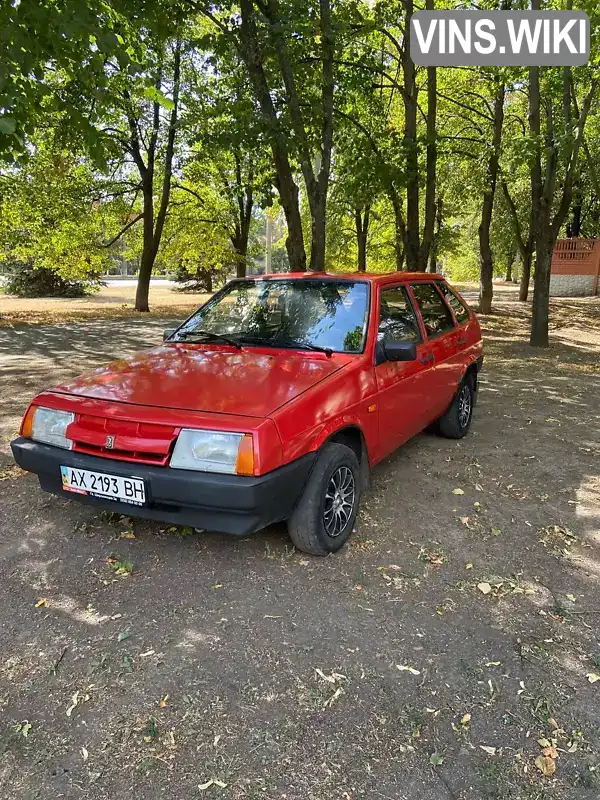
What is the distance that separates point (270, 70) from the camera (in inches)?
382

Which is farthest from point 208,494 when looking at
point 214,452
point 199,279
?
point 199,279

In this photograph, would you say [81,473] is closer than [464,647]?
No

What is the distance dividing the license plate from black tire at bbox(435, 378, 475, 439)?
3394mm

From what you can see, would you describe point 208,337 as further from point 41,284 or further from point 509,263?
point 509,263

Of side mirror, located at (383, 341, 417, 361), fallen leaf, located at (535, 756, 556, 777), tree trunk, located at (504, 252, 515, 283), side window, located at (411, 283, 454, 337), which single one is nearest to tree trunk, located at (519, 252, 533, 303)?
tree trunk, located at (504, 252, 515, 283)

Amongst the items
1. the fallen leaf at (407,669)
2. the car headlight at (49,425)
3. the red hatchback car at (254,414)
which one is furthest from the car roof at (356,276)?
the fallen leaf at (407,669)

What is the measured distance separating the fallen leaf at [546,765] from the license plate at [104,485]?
201cm

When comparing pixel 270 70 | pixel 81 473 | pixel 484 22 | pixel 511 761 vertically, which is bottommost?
pixel 511 761

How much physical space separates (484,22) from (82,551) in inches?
464

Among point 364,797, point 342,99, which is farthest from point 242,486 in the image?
point 342,99

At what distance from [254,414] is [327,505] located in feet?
2.51

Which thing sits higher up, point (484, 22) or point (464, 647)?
point (484, 22)

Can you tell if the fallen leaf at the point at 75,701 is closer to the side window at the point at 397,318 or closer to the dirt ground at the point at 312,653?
the dirt ground at the point at 312,653

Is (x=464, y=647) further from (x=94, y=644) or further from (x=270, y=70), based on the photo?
(x=270, y=70)
